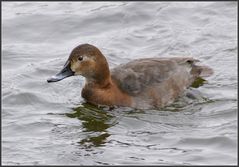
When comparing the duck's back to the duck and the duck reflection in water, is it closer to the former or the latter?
the duck

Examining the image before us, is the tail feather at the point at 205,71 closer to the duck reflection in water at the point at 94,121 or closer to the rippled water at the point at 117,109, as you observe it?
the rippled water at the point at 117,109

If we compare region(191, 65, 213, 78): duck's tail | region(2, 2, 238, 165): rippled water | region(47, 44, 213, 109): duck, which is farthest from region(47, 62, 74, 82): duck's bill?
region(191, 65, 213, 78): duck's tail

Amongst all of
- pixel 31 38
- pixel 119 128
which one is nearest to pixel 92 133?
pixel 119 128

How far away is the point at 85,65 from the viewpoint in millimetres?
12203

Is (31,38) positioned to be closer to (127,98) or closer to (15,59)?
(15,59)

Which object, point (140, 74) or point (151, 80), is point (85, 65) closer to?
point (140, 74)

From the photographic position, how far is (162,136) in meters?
11.0

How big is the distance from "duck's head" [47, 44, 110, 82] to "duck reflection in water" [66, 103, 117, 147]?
0.51 meters

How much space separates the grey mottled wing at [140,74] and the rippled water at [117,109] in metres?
0.41

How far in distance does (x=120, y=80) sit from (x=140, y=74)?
324 millimetres

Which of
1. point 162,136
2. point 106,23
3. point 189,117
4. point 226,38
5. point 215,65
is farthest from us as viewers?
point 106,23

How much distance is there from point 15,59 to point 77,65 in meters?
2.59

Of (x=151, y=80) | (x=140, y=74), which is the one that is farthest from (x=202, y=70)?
(x=140, y=74)

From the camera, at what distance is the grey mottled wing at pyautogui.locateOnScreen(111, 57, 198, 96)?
1230 cm
